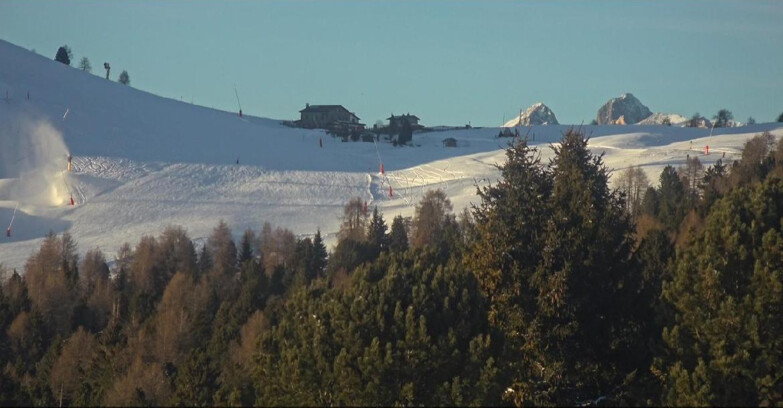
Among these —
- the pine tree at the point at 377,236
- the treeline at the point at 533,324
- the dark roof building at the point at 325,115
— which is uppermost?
the dark roof building at the point at 325,115

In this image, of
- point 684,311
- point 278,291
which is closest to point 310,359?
point 684,311

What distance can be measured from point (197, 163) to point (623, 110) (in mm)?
119314

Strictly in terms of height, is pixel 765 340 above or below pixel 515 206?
below

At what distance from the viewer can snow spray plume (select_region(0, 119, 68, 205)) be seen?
72.3 m

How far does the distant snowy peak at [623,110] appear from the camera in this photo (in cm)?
18188

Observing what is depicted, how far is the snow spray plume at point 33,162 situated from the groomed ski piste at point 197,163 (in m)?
0.13

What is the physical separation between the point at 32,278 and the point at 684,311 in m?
34.6

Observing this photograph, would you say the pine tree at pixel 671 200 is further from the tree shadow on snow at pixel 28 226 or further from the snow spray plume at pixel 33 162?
the snow spray plume at pixel 33 162

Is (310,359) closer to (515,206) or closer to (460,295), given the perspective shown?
(460,295)

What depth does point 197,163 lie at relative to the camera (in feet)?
265

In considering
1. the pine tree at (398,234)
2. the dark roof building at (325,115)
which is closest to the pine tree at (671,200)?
the pine tree at (398,234)

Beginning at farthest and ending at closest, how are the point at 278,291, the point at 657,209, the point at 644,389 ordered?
1. the point at 657,209
2. the point at 278,291
3. the point at 644,389

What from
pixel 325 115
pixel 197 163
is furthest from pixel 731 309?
pixel 325 115

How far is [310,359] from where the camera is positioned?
21984 mm
